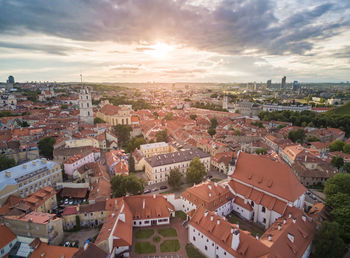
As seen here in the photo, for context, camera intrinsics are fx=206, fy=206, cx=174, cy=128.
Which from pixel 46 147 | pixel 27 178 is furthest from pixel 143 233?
pixel 46 147

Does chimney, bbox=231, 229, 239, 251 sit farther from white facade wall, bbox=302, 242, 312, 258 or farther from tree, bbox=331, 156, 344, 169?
tree, bbox=331, 156, 344, 169

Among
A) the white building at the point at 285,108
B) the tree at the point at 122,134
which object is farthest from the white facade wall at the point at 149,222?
the white building at the point at 285,108

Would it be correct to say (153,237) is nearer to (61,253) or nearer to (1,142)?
(61,253)

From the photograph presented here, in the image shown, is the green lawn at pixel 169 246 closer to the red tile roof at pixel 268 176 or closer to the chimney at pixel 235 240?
the chimney at pixel 235 240

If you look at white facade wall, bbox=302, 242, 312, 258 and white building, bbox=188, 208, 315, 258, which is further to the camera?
white facade wall, bbox=302, 242, 312, 258

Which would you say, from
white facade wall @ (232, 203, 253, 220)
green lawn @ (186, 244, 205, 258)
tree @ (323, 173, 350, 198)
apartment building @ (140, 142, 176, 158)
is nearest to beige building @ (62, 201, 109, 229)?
green lawn @ (186, 244, 205, 258)

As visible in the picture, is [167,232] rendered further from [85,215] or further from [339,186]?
[339,186]

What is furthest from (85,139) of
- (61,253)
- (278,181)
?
(278,181)
